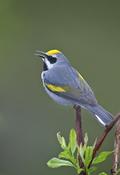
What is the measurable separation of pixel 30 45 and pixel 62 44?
0.34 m

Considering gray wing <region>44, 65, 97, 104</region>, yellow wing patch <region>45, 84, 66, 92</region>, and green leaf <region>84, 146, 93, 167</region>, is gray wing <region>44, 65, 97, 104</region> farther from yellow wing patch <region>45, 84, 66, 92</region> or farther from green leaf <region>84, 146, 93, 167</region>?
green leaf <region>84, 146, 93, 167</region>

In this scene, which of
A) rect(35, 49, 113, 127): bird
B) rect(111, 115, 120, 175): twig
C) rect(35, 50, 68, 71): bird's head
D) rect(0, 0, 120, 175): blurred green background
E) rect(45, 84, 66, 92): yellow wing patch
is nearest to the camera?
rect(111, 115, 120, 175): twig

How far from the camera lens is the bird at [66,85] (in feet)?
3.69

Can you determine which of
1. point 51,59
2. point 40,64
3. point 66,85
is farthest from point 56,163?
point 40,64

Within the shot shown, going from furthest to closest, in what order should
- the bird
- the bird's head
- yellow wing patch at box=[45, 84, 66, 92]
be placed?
the bird's head
yellow wing patch at box=[45, 84, 66, 92]
the bird

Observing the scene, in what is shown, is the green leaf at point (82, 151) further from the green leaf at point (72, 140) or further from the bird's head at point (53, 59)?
the bird's head at point (53, 59)

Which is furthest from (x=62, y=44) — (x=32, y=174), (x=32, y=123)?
(x=32, y=174)

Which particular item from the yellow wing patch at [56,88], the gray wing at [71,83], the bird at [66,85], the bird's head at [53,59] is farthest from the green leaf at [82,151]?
the bird's head at [53,59]

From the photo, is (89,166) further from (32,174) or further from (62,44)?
(62,44)

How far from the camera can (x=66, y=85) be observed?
1.26 metres

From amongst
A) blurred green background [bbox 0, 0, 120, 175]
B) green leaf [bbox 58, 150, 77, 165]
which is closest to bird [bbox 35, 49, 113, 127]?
green leaf [bbox 58, 150, 77, 165]

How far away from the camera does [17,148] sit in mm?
4363

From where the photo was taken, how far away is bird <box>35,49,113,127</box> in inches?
44.3

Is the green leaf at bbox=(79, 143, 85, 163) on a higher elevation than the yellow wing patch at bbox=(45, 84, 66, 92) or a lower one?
lower
